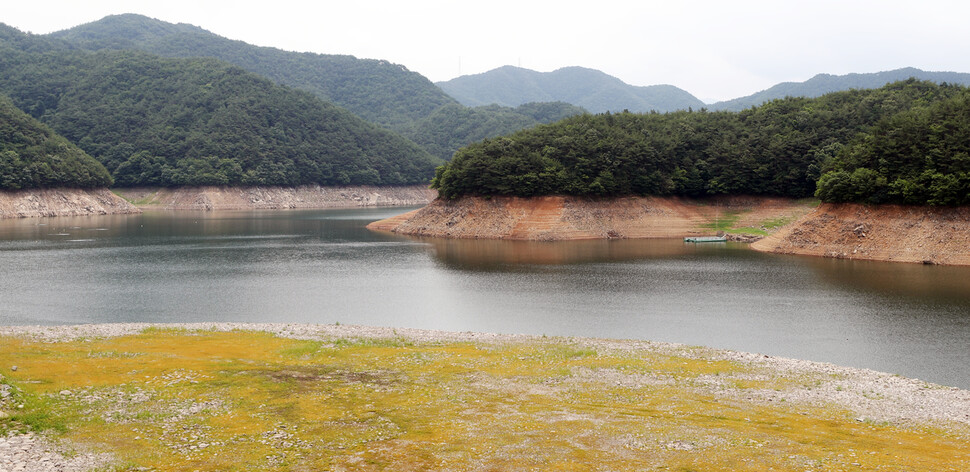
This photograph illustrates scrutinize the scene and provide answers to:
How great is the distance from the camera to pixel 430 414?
1984cm

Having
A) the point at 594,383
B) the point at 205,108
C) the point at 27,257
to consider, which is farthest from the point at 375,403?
the point at 205,108

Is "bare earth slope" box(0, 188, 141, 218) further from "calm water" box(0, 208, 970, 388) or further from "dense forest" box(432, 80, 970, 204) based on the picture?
"dense forest" box(432, 80, 970, 204)

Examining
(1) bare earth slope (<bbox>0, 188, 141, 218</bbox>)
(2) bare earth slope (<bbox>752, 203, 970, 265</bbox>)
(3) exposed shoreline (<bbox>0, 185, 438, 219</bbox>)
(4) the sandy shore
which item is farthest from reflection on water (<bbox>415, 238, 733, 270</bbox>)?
(3) exposed shoreline (<bbox>0, 185, 438, 219</bbox>)

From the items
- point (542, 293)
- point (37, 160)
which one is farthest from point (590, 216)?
point (37, 160)

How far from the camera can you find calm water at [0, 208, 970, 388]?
3612cm

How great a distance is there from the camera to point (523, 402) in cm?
2167

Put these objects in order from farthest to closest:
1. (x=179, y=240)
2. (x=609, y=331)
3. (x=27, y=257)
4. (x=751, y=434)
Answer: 1. (x=179, y=240)
2. (x=27, y=257)
3. (x=609, y=331)
4. (x=751, y=434)

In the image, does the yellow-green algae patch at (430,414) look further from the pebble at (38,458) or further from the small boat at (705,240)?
the small boat at (705,240)

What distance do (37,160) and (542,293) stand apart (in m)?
119

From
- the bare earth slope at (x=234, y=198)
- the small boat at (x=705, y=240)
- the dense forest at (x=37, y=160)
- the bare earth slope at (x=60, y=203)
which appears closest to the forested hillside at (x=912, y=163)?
the small boat at (x=705, y=240)

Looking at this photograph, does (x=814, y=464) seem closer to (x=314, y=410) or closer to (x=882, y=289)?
(x=314, y=410)

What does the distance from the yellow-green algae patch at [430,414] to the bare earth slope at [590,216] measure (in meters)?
59.8

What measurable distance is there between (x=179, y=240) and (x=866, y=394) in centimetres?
8075

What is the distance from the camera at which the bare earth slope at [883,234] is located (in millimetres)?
61906
